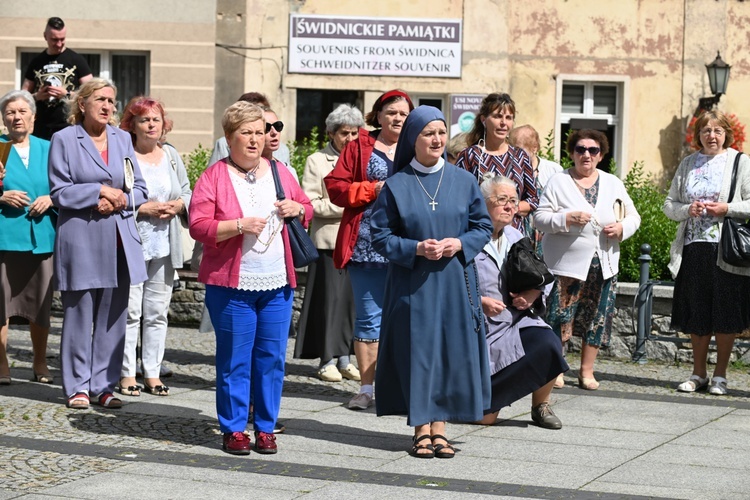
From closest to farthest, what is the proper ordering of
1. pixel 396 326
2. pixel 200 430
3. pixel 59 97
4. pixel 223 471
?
pixel 223 471, pixel 396 326, pixel 200 430, pixel 59 97

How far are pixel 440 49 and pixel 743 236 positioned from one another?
445 inches

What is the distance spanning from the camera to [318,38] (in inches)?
810

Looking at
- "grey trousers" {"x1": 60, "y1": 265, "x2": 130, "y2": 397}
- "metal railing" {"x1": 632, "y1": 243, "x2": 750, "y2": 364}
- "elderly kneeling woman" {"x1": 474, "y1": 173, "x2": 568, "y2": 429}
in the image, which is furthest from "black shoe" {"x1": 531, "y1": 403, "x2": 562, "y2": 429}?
"metal railing" {"x1": 632, "y1": 243, "x2": 750, "y2": 364}

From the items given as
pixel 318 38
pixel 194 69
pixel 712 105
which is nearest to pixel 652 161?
pixel 712 105

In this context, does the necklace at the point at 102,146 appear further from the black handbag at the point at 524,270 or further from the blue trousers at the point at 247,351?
the black handbag at the point at 524,270

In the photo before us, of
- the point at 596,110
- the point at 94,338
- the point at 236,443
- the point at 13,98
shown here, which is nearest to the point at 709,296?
the point at 236,443

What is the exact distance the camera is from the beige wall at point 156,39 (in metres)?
→ 20.1

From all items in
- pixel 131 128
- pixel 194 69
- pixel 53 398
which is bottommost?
pixel 53 398

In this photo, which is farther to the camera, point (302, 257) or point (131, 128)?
point (131, 128)

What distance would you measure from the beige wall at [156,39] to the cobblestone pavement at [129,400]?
7.74 metres

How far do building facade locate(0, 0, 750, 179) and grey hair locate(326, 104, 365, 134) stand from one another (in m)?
10.1

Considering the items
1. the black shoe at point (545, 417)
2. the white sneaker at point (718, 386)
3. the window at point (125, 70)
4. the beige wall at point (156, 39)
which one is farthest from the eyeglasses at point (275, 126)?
the window at point (125, 70)

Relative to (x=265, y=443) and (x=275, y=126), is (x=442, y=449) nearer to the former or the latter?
(x=265, y=443)

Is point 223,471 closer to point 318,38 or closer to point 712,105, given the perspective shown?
point 318,38
